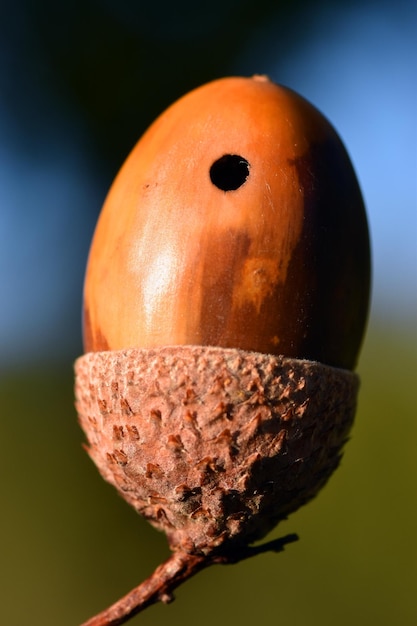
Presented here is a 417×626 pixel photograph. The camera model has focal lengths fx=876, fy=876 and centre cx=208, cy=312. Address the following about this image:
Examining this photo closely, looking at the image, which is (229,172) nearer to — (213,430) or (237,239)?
(237,239)

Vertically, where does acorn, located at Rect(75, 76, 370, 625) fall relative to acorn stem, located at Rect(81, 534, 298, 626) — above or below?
above

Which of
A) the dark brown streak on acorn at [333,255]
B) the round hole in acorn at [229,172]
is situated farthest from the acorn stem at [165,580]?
the round hole in acorn at [229,172]

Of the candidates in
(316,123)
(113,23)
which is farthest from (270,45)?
(316,123)

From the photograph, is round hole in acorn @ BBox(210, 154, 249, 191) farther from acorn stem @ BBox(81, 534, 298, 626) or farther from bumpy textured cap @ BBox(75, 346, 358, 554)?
acorn stem @ BBox(81, 534, 298, 626)

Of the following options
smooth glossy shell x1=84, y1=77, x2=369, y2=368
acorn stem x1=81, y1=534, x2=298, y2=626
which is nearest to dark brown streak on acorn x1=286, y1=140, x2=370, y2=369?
smooth glossy shell x1=84, y1=77, x2=369, y2=368

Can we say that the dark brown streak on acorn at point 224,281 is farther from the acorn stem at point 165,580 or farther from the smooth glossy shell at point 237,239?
the acorn stem at point 165,580

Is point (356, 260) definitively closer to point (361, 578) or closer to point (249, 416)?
point (249, 416)

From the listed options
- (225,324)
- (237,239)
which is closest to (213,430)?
(225,324)

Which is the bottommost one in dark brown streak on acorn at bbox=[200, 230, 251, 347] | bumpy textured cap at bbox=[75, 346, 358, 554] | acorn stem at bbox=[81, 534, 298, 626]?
acorn stem at bbox=[81, 534, 298, 626]
